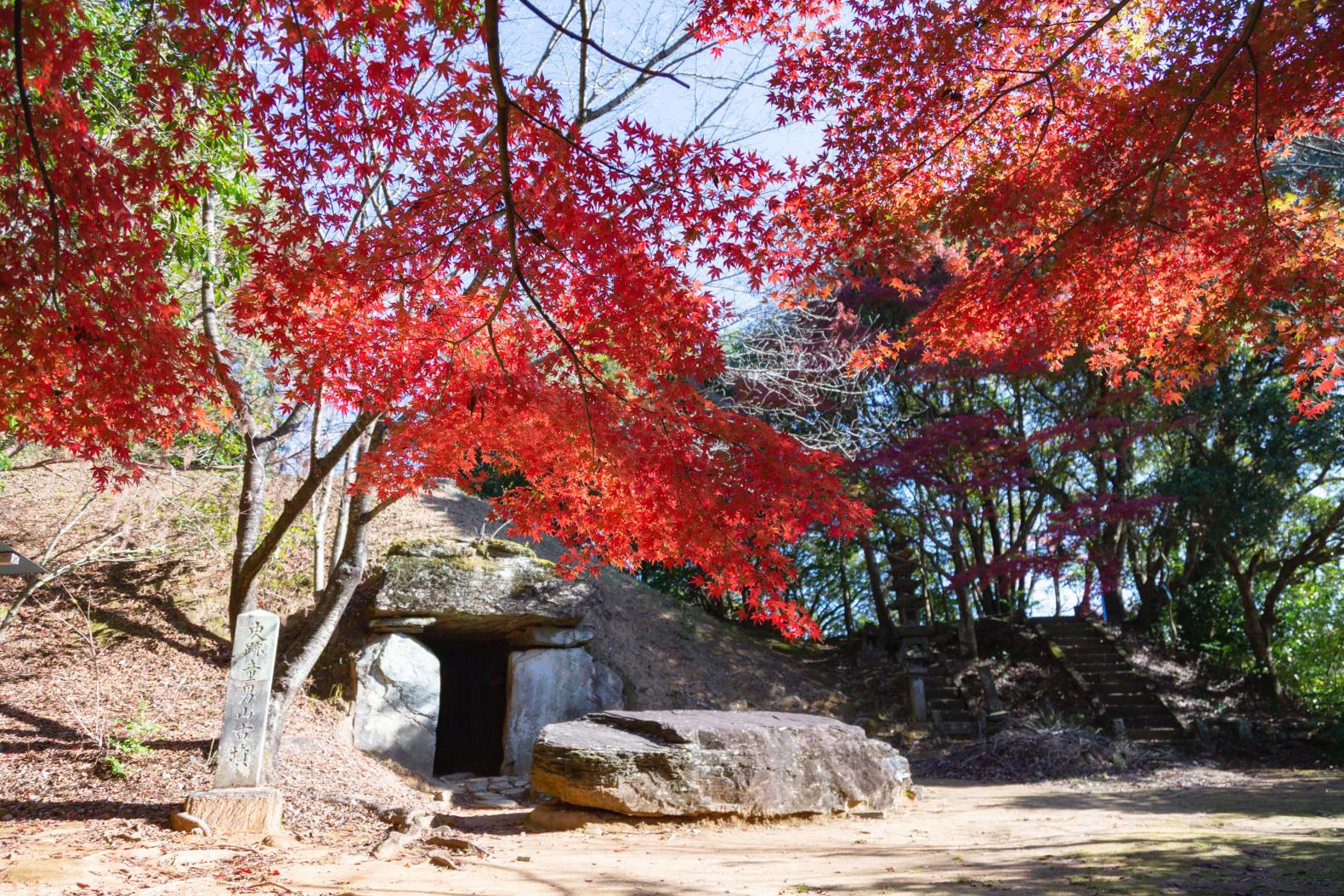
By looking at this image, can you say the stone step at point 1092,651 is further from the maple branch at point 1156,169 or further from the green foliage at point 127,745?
the green foliage at point 127,745

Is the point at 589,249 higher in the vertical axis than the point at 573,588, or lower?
higher

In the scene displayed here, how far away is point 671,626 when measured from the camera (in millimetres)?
14328

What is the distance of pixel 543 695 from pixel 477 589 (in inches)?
58.9

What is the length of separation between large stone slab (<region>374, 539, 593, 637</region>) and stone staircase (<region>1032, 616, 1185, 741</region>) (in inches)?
305

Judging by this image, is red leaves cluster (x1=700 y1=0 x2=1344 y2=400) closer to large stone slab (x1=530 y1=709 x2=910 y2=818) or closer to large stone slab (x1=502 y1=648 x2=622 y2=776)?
large stone slab (x1=530 y1=709 x2=910 y2=818)

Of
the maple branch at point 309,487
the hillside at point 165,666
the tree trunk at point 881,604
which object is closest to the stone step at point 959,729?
the hillside at point 165,666

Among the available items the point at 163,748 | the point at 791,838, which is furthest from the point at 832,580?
the point at 163,748

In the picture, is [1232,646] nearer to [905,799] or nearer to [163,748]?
[905,799]

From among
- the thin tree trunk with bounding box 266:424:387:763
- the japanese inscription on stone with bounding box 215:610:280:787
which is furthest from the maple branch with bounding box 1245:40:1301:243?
the japanese inscription on stone with bounding box 215:610:280:787

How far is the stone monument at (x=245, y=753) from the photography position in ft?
19.8

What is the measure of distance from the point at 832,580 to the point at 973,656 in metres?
6.48

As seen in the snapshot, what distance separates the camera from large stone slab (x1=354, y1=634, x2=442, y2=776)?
929cm

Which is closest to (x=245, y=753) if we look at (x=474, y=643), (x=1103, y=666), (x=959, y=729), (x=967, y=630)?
(x=474, y=643)

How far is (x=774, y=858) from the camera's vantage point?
5.74 m
